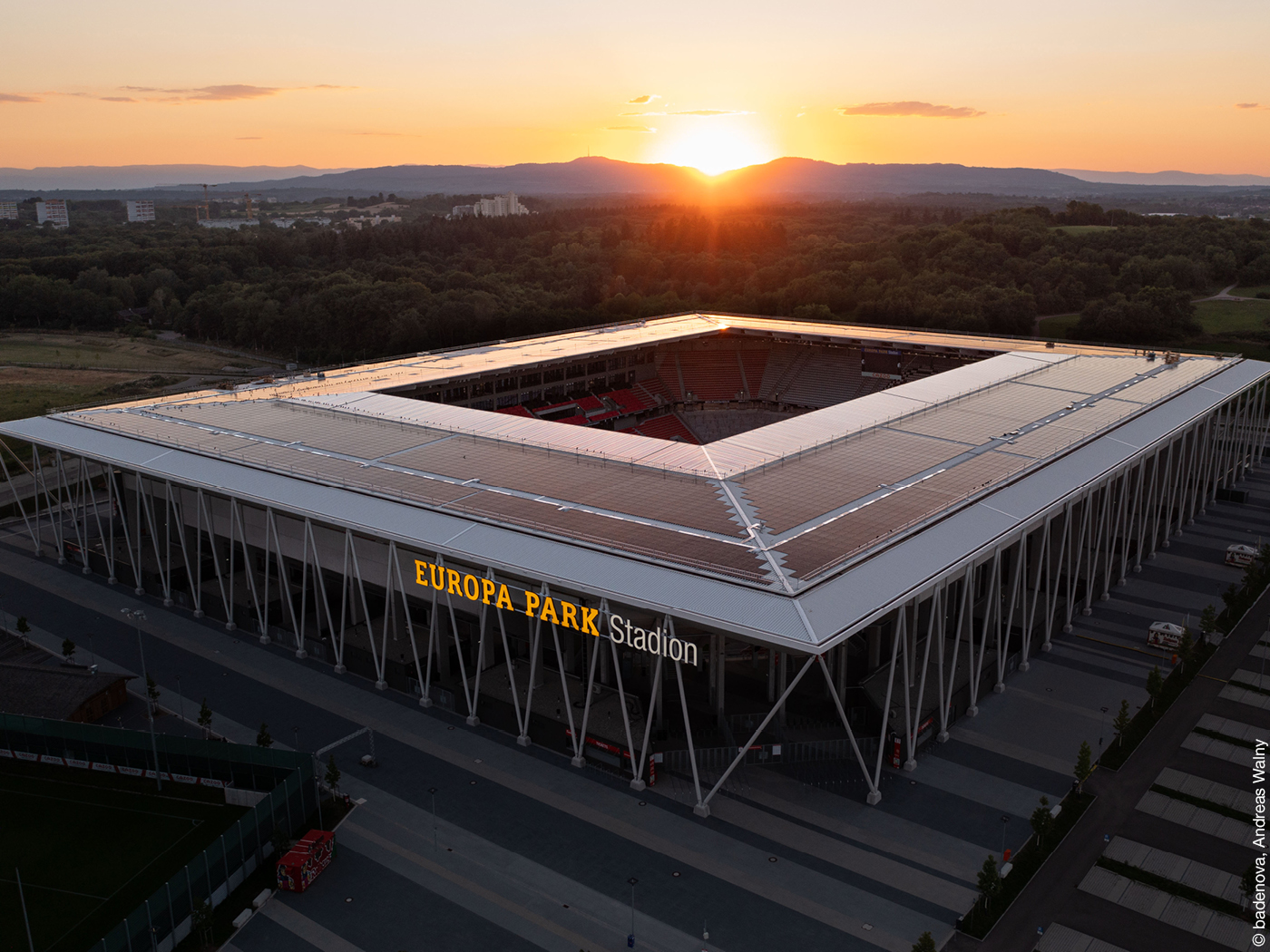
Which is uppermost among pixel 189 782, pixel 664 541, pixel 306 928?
pixel 664 541

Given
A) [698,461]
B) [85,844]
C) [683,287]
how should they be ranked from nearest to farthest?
[85,844] → [698,461] → [683,287]

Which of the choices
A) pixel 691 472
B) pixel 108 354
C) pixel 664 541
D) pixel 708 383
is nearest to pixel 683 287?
pixel 708 383

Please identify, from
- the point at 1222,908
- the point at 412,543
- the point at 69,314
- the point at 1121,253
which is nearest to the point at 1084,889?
the point at 1222,908

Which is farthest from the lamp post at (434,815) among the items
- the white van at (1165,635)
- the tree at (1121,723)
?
the white van at (1165,635)

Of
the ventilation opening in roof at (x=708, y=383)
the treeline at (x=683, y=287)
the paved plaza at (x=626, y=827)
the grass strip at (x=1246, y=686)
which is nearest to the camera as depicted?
the paved plaza at (x=626, y=827)

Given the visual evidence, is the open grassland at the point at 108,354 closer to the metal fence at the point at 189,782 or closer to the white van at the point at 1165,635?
the metal fence at the point at 189,782

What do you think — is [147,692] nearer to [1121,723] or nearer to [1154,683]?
[1121,723]

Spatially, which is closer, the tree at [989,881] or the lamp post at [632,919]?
the lamp post at [632,919]
